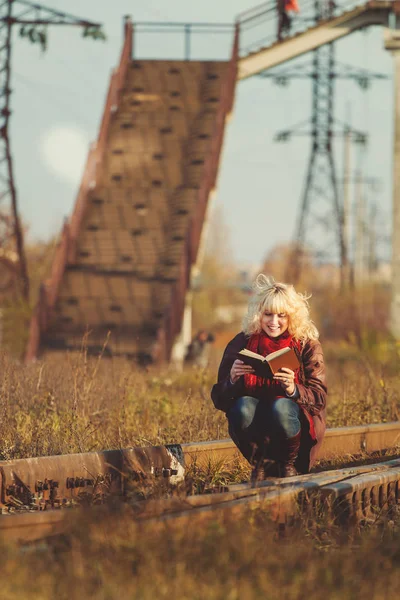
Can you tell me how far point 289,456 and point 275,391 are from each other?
44 cm

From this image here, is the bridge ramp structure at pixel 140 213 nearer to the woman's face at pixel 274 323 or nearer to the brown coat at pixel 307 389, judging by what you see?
the brown coat at pixel 307 389

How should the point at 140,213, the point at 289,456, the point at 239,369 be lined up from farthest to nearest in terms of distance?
the point at 140,213, the point at 289,456, the point at 239,369

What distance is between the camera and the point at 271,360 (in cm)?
640

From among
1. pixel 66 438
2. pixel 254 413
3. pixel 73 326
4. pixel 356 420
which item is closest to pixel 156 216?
pixel 73 326

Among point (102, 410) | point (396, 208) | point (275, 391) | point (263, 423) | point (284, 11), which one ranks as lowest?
point (102, 410)

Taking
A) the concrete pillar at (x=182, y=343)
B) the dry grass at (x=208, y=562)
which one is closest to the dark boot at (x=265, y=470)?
the dry grass at (x=208, y=562)

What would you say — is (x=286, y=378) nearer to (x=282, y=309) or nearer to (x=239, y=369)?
(x=239, y=369)

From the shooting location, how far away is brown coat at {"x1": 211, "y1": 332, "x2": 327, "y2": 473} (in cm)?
671

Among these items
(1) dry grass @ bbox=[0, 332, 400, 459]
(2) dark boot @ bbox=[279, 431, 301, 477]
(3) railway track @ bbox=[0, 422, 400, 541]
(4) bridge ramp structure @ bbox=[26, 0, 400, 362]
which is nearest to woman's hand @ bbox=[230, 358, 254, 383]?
(2) dark boot @ bbox=[279, 431, 301, 477]

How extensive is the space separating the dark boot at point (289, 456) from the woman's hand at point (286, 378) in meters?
0.37

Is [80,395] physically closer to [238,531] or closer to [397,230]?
[238,531]

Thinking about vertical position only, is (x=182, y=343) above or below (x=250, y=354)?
below

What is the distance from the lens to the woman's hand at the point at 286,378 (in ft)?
21.1

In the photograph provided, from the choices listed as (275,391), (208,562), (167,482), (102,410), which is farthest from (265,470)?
(102,410)
